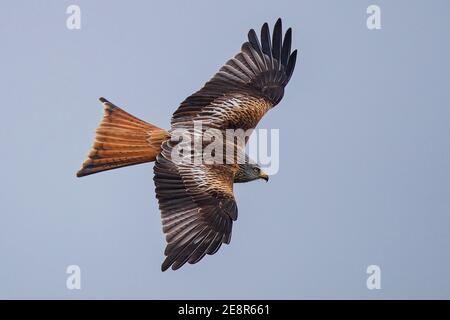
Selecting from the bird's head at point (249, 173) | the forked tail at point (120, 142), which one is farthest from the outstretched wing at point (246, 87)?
the bird's head at point (249, 173)

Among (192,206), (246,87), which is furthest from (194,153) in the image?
(246,87)

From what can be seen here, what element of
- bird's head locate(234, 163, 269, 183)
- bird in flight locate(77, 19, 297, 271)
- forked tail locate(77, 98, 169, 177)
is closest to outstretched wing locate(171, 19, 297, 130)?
bird in flight locate(77, 19, 297, 271)

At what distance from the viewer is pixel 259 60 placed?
41.8 feet

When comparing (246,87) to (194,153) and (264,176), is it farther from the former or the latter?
(194,153)

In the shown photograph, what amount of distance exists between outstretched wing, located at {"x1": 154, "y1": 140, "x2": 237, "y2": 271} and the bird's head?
332 mm

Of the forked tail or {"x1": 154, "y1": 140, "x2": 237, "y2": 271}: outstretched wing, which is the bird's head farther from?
the forked tail

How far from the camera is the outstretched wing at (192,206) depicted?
10.3 metres

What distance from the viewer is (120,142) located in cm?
1110

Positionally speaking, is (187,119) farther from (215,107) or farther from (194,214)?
(194,214)

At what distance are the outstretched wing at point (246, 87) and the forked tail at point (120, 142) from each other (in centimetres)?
53

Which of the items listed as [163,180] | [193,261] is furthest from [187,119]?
[193,261]

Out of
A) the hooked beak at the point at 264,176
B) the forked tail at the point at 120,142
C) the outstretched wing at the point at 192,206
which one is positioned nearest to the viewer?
the outstretched wing at the point at 192,206

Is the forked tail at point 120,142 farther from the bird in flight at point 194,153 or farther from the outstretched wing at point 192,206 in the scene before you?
the outstretched wing at point 192,206

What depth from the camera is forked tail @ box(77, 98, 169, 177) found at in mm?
10961
